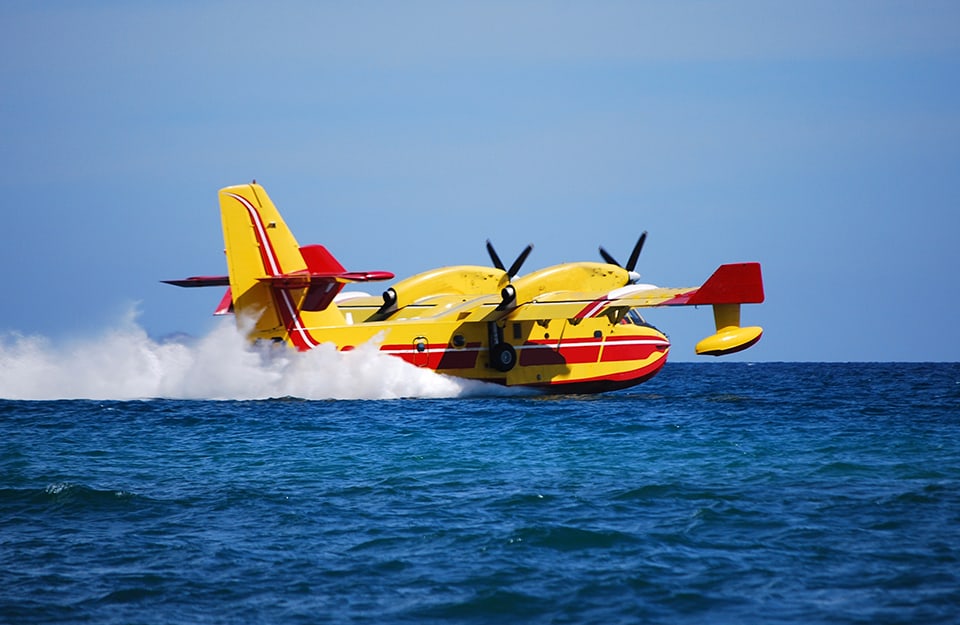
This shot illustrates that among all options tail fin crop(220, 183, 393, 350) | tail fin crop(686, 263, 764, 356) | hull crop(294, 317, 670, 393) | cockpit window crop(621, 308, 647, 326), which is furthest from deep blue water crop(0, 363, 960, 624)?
cockpit window crop(621, 308, 647, 326)

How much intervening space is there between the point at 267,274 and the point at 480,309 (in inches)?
282

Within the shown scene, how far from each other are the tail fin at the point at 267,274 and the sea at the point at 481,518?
4770mm

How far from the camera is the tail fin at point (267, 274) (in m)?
29.1

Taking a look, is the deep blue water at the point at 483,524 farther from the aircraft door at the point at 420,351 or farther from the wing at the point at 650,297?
the aircraft door at the point at 420,351

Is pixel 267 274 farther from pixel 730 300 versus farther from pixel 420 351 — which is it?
pixel 730 300

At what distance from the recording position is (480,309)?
32.6m

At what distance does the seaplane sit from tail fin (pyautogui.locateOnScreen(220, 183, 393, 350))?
30mm

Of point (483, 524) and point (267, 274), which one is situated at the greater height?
point (267, 274)

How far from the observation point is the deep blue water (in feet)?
30.1

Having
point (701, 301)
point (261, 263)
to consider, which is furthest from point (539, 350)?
point (261, 263)

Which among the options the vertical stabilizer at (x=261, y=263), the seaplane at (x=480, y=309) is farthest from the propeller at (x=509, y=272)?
the vertical stabilizer at (x=261, y=263)

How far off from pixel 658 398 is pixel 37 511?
23383 mm

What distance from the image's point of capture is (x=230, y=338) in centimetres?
2983

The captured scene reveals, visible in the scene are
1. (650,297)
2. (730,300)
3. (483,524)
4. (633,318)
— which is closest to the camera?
(483,524)
